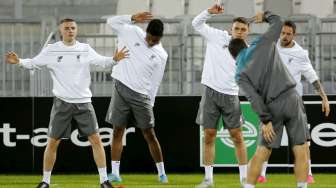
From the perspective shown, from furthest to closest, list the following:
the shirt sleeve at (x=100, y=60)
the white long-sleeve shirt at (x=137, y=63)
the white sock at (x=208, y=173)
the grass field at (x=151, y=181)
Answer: the white long-sleeve shirt at (x=137, y=63) < the grass field at (x=151, y=181) < the white sock at (x=208, y=173) < the shirt sleeve at (x=100, y=60)

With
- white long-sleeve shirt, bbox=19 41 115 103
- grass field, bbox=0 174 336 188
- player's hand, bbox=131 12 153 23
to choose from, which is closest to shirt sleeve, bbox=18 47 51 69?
white long-sleeve shirt, bbox=19 41 115 103

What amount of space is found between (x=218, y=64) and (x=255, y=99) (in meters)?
3.31

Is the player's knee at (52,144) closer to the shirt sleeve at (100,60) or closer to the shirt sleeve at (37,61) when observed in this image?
the shirt sleeve at (37,61)

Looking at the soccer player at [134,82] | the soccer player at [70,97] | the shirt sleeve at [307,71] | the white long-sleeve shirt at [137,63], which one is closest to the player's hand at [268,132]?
the soccer player at [70,97]

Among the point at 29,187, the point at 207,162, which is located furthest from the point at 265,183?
the point at 29,187

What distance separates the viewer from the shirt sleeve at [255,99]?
9000 mm

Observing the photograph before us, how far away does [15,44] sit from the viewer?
574 inches

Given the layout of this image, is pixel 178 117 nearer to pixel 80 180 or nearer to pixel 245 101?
pixel 245 101

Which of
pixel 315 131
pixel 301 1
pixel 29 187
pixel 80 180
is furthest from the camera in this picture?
pixel 301 1

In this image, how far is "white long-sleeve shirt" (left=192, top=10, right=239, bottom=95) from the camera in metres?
12.2

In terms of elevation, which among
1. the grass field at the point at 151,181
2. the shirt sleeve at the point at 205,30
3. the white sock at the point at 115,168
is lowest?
the grass field at the point at 151,181

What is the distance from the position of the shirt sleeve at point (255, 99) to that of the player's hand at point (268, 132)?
0.04m

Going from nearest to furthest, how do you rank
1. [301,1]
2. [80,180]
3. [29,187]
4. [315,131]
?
[29,187]
[80,180]
[315,131]
[301,1]

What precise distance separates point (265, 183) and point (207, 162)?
3.02 feet
